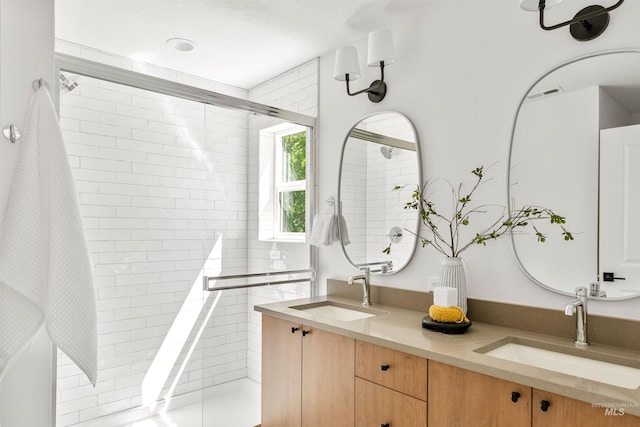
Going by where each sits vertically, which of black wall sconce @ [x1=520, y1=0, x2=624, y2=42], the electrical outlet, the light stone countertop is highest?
black wall sconce @ [x1=520, y1=0, x2=624, y2=42]

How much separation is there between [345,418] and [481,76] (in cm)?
173

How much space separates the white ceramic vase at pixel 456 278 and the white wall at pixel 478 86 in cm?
13

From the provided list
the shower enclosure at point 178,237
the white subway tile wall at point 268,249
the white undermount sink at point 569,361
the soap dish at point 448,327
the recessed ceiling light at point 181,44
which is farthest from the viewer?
the recessed ceiling light at point 181,44

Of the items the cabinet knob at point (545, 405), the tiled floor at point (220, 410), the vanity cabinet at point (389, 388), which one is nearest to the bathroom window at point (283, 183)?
the tiled floor at point (220, 410)

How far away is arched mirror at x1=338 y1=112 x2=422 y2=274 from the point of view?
2.24m

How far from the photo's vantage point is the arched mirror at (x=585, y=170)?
148 cm

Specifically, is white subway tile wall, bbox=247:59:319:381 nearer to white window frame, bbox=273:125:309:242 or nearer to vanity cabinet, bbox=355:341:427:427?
white window frame, bbox=273:125:309:242

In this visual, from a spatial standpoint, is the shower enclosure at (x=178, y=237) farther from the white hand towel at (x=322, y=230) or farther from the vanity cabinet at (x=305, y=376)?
the vanity cabinet at (x=305, y=376)

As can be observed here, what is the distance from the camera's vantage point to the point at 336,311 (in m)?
2.41

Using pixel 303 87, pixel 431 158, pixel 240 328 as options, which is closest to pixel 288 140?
pixel 303 87

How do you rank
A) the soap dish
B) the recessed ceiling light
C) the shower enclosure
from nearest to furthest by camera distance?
the soap dish → the shower enclosure → the recessed ceiling light

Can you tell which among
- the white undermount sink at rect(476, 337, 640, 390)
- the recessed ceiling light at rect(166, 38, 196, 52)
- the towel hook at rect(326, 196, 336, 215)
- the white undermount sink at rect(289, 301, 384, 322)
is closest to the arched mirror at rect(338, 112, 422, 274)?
the towel hook at rect(326, 196, 336, 215)

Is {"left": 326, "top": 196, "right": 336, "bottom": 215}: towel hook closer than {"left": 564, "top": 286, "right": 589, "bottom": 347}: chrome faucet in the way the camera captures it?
No

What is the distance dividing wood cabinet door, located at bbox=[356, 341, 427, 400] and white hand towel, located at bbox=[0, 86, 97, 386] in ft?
3.34
